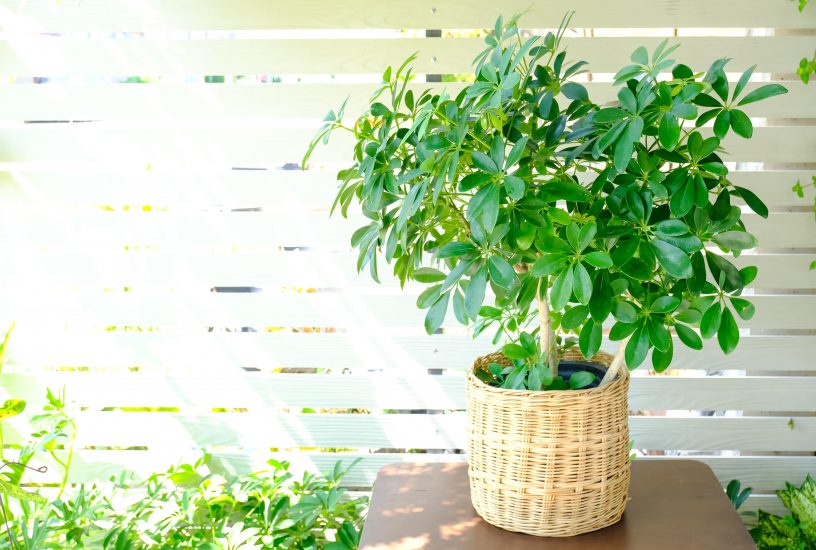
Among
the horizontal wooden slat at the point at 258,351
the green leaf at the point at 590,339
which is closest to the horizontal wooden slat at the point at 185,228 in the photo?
the horizontal wooden slat at the point at 258,351

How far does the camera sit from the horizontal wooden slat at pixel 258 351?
7.06ft

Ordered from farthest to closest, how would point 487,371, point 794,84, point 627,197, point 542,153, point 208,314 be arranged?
point 208,314 → point 794,84 → point 487,371 → point 542,153 → point 627,197

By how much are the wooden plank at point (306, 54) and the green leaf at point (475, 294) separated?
0.82 meters

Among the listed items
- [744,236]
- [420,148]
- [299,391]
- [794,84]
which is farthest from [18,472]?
[794,84]

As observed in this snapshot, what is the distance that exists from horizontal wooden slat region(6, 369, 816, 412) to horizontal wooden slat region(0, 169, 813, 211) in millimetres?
441

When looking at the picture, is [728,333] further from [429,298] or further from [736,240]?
[429,298]

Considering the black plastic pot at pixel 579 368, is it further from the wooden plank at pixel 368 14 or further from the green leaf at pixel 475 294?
the wooden plank at pixel 368 14

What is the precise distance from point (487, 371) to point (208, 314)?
2.61 ft

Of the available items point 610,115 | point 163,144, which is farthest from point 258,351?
point 610,115

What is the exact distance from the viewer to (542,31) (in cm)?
205

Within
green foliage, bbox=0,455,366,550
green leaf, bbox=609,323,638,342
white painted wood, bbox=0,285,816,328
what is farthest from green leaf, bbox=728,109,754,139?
green foliage, bbox=0,455,366,550

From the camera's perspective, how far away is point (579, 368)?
68.7 inches

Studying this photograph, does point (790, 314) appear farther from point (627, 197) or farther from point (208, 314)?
point (208, 314)

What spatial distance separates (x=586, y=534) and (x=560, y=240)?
603 millimetres
